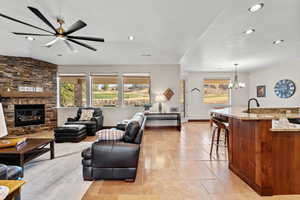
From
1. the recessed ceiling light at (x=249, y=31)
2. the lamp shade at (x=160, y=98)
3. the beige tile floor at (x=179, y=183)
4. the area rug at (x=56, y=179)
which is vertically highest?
the recessed ceiling light at (x=249, y=31)

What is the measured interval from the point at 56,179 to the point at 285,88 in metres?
8.67

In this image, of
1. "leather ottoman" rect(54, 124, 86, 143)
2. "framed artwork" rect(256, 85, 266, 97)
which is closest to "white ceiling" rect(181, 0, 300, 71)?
"framed artwork" rect(256, 85, 266, 97)

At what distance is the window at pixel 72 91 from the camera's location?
697cm

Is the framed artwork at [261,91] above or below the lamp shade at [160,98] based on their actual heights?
above

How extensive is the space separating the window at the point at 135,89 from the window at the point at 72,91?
180 centimetres

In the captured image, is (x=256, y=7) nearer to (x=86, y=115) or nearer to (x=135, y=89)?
(x=135, y=89)

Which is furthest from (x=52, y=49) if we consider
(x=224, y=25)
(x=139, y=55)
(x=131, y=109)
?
(x=224, y=25)

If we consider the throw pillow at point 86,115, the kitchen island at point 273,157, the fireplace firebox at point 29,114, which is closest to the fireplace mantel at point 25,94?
the fireplace firebox at point 29,114

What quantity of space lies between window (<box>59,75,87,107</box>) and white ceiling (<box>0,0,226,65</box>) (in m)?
1.87

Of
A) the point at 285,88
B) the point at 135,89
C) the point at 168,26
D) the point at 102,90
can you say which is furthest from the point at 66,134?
the point at 285,88

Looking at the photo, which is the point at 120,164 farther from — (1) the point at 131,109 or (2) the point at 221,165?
(1) the point at 131,109

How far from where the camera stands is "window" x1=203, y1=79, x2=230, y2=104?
29.2 feet

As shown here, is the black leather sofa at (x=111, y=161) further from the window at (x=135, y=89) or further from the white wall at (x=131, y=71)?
the window at (x=135, y=89)

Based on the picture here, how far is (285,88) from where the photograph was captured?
22.4ft
